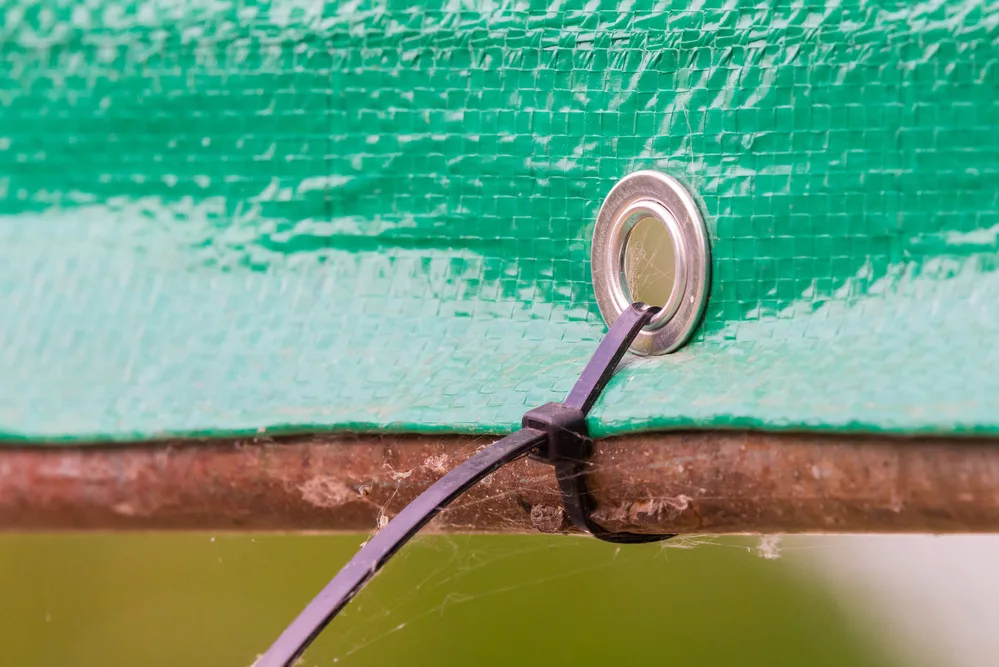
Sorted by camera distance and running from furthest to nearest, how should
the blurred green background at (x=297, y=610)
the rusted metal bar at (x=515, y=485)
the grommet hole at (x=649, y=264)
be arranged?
1. the blurred green background at (x=297, y=610)
2. the grommet hole at (x=649, y=264)
3. the rusted metal bar at (x=515, y=485)

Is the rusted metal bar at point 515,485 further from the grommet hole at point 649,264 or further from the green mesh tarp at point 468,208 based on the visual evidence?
the grommet hole at point 649,264

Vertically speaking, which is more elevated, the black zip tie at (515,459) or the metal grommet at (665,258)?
the metal grommet at (665,258)

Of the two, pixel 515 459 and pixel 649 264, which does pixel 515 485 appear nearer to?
pixel 515 459

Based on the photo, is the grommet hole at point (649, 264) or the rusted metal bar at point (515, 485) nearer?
the rusted metal bar at point (515, 485)

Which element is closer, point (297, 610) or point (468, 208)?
point (468, 208)

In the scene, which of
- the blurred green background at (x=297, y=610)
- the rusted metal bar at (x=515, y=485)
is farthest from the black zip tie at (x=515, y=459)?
the blurred green background at (x=297, y=610)

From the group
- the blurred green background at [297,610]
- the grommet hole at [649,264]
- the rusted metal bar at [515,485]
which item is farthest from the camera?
the blurred green background at [297,610]

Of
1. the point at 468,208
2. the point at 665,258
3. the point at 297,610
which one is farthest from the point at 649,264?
the point at 297,610

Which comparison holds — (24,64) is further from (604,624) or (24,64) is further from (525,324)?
(604,624)
